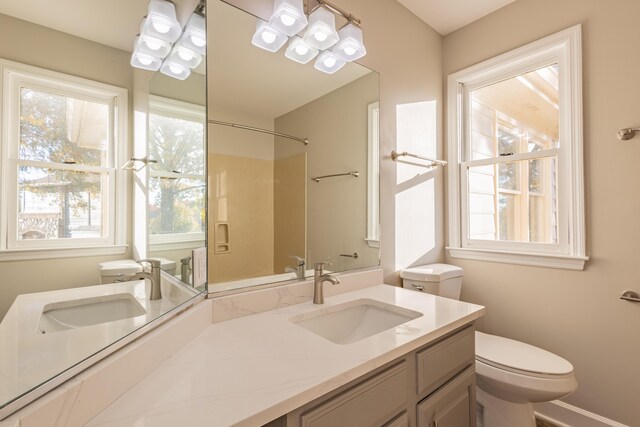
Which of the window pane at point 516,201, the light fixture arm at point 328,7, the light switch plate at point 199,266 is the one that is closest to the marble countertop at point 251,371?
the light switch plate at point 199,266

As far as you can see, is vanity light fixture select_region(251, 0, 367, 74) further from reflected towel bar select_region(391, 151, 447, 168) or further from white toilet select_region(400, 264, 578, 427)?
white toilet select_region(400, 264, 578, 427)

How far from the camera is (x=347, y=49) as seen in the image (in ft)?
4.83

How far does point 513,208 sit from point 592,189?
0.45 m

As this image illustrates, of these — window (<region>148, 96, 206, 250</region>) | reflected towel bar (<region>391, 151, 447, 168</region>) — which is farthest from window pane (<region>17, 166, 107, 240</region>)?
reflected towel bar (<region>391, 151, 447, 168</region>)

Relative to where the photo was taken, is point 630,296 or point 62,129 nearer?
point 62,129

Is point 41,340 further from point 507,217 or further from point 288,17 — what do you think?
point 507,217

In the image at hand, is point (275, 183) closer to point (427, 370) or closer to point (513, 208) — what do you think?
point (427, 370)

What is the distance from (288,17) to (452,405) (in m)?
1.68

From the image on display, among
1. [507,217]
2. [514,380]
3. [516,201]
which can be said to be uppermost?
[516,201]

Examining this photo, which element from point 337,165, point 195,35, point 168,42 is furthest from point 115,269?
point 337,165

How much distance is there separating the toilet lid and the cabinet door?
27 centimetres

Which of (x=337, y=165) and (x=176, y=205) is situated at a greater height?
(x=337, y=165)

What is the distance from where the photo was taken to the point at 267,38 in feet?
4.16

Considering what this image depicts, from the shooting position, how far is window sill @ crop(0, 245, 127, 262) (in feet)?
1.48
